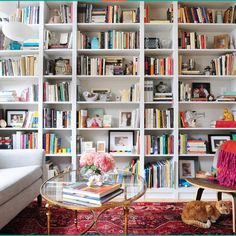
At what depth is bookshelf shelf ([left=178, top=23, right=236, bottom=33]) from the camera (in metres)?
3.04

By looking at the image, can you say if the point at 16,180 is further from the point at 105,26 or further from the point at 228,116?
the point at 228,116

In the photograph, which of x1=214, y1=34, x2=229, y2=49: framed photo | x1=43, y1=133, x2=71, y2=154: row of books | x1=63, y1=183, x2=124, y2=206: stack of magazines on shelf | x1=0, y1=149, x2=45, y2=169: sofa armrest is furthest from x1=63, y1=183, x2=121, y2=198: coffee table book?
x1=214, y1=34, x2=229, y2=49: framed photo

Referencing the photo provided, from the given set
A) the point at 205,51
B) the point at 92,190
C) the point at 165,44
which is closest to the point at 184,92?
the point at 205,51

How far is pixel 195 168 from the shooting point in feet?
10.5

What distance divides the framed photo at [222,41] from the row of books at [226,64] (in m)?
0.15

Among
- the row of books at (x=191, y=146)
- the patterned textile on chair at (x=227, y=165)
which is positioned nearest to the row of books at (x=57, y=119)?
the row of books at (x=191, y=146)

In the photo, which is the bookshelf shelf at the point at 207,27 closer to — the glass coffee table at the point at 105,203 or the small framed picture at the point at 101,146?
the small framed picture at the point at 101,146

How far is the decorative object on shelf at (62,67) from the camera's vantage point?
3.07 meters

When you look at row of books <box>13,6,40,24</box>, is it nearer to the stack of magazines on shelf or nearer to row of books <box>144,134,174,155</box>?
row of books <box>144,134,174,155</box>

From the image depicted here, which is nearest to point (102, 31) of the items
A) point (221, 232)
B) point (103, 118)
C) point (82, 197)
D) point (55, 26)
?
point (55, 26)

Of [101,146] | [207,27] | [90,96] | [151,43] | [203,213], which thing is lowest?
[203,213]

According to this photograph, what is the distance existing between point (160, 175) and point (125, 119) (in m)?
0.86

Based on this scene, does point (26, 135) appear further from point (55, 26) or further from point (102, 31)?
point (102, 31)

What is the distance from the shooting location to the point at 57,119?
121 inches
